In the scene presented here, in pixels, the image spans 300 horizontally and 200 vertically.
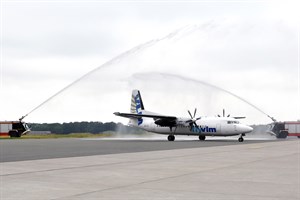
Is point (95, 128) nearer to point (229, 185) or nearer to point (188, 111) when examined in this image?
point (188, 111)

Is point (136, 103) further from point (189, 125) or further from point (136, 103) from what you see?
point (189, 125)

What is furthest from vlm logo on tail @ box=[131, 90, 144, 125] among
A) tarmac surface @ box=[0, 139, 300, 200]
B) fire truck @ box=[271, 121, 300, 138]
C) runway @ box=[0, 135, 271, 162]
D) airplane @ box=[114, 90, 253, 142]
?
tarmac surface @ box=[0, 139, 300, 200]

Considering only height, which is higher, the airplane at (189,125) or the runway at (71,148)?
the airplane at (189,125)

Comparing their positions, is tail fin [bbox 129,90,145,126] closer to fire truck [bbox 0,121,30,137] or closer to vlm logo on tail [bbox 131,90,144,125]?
vlm logo on tail [bbox 131,90,144,125]

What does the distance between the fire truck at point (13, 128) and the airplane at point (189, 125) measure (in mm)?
24147

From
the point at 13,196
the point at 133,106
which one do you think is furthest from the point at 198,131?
the point at 13,196

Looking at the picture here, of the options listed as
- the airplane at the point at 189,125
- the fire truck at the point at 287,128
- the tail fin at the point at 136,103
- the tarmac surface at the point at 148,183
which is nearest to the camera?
the tarmac surface at the point at 148,183

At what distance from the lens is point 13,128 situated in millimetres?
68750

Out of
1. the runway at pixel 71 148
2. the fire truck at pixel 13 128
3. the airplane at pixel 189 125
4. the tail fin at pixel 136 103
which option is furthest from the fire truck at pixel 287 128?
the fire truck at pixel 13 128

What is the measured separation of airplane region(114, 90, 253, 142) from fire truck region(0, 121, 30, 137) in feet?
79.2

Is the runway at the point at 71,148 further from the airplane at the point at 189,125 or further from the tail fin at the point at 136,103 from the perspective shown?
the tail fin at the point at 136,103

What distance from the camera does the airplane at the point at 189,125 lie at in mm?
44500

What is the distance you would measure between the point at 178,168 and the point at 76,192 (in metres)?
5.99

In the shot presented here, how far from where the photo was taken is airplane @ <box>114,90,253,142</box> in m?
44.5
